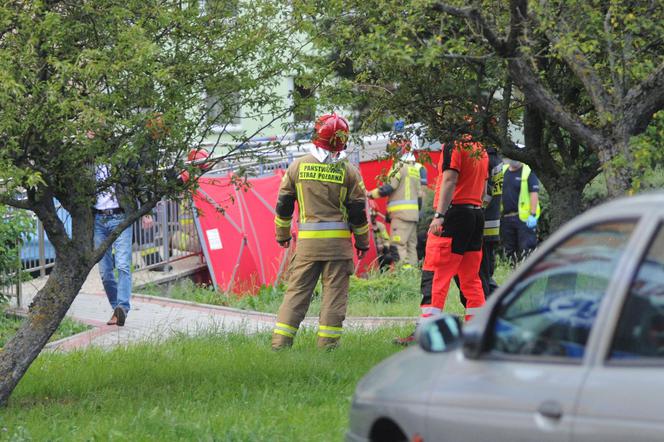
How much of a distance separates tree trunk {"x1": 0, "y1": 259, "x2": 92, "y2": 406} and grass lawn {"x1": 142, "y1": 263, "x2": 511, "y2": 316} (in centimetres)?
528

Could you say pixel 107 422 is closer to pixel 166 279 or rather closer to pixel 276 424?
pixel 276 424

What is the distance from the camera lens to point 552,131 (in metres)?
8.00

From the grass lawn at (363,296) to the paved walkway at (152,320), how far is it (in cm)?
42

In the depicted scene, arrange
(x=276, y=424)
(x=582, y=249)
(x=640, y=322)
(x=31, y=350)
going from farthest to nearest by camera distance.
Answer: (x=31, y=350) < (x=276, y=424) < (x=582, y=249) < (x=640, y=322)

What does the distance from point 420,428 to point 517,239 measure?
1245cm

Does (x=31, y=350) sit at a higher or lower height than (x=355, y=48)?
lower

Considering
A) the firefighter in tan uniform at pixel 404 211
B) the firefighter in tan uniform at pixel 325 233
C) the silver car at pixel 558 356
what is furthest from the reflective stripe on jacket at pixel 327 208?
the firefighter in tan uniform at pixel 404 211

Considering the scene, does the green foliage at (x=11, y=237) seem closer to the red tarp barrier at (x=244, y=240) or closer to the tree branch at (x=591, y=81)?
the red tarp barrier at (x=244, y=240)

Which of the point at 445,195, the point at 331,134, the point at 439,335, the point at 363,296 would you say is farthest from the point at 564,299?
the point at 363,296

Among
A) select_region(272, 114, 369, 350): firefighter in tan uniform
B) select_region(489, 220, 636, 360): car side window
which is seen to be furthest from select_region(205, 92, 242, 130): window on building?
select_region(489, 220, 636, 360): car side window

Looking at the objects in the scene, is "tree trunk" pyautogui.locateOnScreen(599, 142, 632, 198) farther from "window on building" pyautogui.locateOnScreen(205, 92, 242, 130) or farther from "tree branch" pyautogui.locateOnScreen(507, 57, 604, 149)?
"window on building" pyautogui.locateOnScreen(205, 92, 242, 130)

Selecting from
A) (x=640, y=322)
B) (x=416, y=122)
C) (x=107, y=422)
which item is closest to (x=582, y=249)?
(x=640, y=322)

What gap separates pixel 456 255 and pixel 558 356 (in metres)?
5.41

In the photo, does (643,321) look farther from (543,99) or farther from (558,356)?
A: (543,99)
